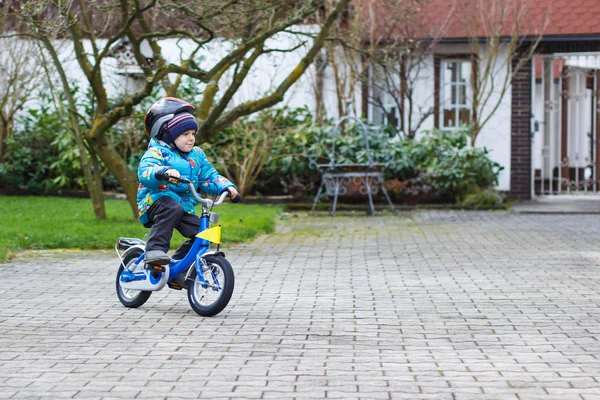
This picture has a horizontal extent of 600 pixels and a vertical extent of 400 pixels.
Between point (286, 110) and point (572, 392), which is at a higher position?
point (286, 110)

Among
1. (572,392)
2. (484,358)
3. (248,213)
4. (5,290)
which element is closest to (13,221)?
(248,213)

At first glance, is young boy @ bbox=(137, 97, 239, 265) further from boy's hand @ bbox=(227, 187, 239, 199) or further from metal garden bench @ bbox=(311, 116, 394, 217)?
metal garden bench @ bbox=(311, 116, 394, 217)

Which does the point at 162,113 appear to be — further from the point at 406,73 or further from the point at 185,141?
the point at 406,73

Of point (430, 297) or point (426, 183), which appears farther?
point (426, 183)

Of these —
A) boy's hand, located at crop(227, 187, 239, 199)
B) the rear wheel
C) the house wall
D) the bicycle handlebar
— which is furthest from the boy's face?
the house wall

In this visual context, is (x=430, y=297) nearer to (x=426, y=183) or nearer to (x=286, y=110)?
(x=426, y=183)

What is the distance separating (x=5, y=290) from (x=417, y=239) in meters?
5.75

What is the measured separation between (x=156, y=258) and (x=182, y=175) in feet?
2.05

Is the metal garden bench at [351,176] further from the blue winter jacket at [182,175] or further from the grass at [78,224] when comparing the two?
the blue winter jacket at [182,175]

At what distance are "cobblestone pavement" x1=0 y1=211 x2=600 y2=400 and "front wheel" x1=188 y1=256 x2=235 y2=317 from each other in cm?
11

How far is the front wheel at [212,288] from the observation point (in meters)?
6.86

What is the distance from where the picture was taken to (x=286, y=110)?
18.9m

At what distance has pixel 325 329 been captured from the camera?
21.4ft

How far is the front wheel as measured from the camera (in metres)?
6.86
